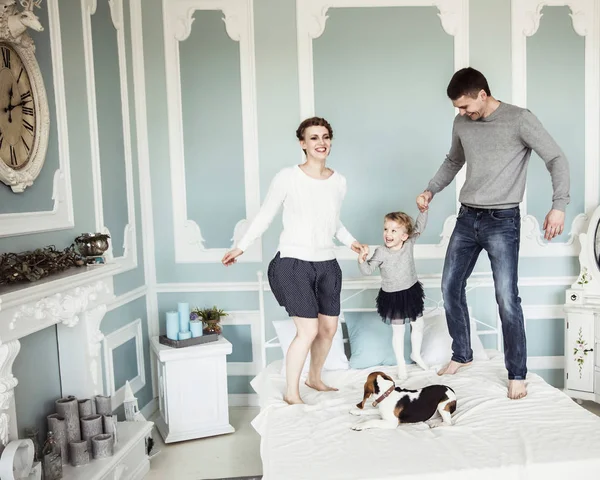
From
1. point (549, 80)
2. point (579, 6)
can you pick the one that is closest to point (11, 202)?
point (549, 80)

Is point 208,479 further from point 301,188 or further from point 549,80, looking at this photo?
point 549,80

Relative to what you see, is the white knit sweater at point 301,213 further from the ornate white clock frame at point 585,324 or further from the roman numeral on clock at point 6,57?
the ornate white clock frame at point 585,324

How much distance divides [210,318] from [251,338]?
0.40 meters

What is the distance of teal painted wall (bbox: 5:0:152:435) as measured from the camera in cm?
270

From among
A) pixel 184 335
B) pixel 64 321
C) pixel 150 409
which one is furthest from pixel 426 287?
pixel 64 321

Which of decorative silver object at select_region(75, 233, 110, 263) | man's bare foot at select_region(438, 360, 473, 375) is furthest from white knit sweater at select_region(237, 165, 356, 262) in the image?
man's bare foot at select_region(438, 360, 473, 375)

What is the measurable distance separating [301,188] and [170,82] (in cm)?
167

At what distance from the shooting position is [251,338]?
4.29m

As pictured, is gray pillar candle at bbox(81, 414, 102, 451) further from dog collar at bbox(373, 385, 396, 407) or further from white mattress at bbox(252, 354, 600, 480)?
dog collar at bbox(373, 385, 396, 407)

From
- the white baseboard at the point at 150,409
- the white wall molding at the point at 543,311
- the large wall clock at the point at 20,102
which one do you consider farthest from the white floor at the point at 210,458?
the white wall molding at the point at 543,311

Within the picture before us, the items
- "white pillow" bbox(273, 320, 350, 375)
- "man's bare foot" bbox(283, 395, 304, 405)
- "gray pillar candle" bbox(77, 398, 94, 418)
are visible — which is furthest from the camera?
"white pillow" bbox(273, 320, 350, 375)

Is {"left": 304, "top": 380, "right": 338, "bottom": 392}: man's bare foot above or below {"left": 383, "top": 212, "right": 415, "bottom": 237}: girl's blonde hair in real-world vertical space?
below

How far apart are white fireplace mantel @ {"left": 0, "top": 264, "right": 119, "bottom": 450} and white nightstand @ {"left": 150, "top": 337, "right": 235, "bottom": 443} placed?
0.63 meters

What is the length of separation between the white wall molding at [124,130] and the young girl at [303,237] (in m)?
0.90
